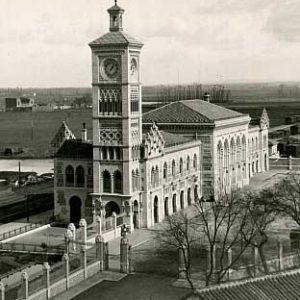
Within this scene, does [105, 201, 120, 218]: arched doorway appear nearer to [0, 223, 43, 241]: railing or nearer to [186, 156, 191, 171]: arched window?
[0, 223, 43, 241]: railing

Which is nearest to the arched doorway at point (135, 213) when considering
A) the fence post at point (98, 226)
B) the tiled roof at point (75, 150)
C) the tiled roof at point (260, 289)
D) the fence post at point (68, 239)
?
the tiled roof at point (75, 150)

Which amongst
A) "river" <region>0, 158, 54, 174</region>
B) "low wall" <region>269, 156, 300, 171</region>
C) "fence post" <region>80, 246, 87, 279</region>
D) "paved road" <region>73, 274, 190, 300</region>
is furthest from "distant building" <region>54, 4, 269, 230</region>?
"river" <region>0, 158, 54, 174</region>

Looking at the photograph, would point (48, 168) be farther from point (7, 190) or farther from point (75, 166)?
point (75, 166)

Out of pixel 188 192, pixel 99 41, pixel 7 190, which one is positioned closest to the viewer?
pixel 99 41

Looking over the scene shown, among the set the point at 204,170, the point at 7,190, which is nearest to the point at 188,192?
the point at 204,170

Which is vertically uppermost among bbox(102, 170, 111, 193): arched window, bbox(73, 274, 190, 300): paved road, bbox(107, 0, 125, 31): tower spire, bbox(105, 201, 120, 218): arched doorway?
bbox(107, 0, 125, 31): tower spire

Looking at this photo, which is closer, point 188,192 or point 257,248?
point 257,248

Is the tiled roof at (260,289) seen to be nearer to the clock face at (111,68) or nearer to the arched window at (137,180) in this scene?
the arched window at (137,180)
